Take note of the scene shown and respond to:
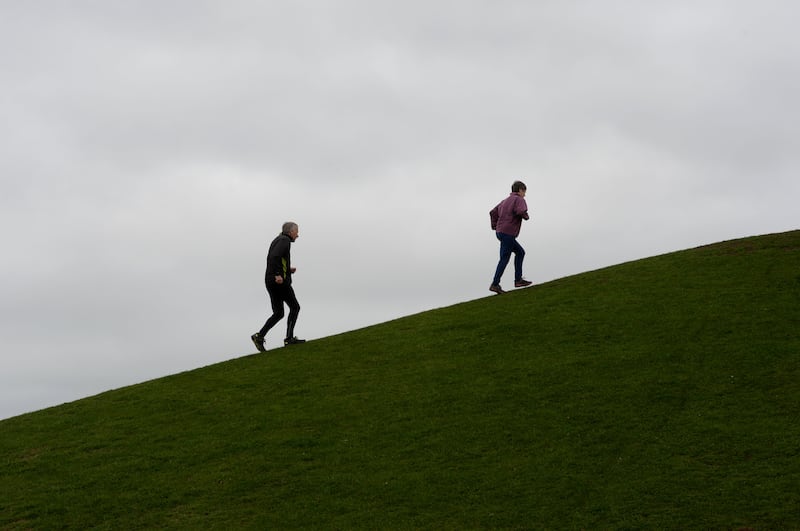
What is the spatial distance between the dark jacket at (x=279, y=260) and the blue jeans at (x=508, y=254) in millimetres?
6296

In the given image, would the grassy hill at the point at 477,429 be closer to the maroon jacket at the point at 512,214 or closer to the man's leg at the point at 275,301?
the man's leg at the point at 275,301

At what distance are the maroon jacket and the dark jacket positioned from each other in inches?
250

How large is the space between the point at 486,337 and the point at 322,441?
687 cm

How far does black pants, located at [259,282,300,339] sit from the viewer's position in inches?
937

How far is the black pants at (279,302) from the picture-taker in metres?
23.8

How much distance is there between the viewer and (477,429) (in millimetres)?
17922

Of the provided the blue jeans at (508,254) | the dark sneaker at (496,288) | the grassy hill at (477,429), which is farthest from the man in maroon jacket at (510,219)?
the grassy hill at (477,429)

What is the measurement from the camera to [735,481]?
1460 centimetres

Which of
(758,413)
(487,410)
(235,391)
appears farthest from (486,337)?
(758,413)

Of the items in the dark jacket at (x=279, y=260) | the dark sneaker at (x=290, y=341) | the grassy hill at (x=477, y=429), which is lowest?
the grassy hill at (x=477, y=429)

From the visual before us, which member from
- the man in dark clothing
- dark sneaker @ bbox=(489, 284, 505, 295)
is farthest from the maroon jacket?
the man in dark clothing

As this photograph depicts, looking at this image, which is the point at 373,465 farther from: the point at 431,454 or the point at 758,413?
the point at 758,413

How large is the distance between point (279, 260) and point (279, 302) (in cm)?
118

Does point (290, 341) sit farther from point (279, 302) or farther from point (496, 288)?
point (496, 288)
